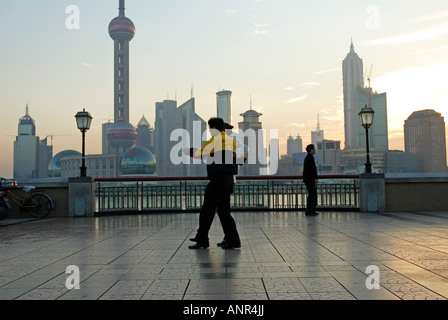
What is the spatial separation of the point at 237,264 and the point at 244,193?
9431 millimetres

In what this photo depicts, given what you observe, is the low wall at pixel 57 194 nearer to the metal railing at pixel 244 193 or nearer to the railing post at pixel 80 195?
the railing post at pixel 80 195

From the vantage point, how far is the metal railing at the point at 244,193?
14086mm

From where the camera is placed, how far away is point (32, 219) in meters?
12.4

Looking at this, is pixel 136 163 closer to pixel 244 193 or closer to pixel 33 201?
pixel 244 193

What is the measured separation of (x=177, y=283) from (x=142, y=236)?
4156mm

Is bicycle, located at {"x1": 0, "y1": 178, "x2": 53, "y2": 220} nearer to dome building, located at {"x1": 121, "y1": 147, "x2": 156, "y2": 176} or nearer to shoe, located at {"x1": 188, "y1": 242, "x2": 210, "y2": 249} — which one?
shoe, located at {"x1": 188, "y1": 242, "x2": 210, "y2": 249}

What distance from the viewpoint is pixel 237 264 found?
5344mm

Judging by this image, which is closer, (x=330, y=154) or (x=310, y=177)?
(x=310, y=177)

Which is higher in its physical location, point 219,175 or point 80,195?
point 219,175

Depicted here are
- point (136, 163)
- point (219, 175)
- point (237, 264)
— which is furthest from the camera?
point (136, 163)

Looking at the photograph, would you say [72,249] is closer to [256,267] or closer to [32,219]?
[256,267]
